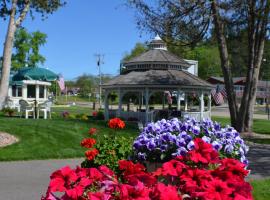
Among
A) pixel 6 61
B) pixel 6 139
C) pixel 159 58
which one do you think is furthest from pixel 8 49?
pixel 159 58

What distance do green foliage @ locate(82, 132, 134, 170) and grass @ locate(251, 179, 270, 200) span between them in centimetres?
239

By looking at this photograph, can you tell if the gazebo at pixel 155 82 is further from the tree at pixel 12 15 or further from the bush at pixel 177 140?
the bush at pixel 177 140

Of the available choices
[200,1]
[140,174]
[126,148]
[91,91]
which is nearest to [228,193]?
[140,174]

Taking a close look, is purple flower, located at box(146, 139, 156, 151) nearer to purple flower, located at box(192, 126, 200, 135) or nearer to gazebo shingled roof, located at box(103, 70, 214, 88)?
purple flower, located at box(192, 126, 200, 135)

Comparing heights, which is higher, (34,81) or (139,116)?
(34,81)

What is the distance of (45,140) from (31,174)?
15.2 feet

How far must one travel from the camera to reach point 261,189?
8703mm

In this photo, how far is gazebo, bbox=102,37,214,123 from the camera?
87.1ft

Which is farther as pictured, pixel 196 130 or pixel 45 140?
pixel 45 140

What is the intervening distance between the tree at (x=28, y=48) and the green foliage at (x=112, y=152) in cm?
4717

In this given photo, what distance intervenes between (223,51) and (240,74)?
119 meters

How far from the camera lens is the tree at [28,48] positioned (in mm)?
53406

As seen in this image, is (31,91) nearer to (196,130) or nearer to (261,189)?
(261,189)

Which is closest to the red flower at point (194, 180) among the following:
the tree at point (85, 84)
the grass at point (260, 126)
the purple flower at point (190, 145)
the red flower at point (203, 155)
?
the red flower at point (203, 155)
